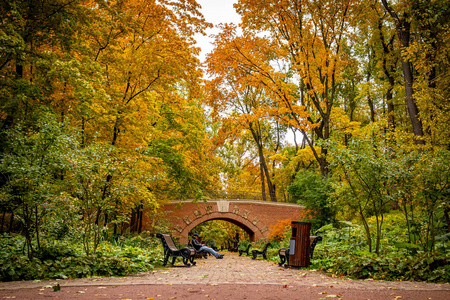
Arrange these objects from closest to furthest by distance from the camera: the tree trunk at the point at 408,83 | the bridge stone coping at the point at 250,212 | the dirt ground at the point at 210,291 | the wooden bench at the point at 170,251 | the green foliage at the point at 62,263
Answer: the dirt ground at the point at 210,291, the green foliage at the point at 62,263, the wooden bench at the point at 170,251, the tree trunk at the point at 408,83, the bridge stone coping at the point at 250,212

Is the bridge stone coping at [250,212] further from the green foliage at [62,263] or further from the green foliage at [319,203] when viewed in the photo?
the green foliage at [62,263]

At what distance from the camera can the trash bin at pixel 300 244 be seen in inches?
323

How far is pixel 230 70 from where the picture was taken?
41.9ft

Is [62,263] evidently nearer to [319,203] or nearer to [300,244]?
[300,244]

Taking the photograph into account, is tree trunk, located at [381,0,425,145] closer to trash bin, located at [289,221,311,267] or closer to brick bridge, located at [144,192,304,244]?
trash bin, located at [289,221,311,267]

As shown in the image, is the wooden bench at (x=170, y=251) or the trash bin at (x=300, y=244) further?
the wooden bench at (x=170, y=251)

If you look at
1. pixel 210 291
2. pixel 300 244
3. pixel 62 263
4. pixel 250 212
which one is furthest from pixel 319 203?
pixel 250 212

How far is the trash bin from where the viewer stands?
8195mm

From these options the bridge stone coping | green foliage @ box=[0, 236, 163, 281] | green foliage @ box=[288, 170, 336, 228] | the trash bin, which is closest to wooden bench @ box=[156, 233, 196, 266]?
green foliage @ box=[0, 236, 163, 281]

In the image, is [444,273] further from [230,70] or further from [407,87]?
[230,70]

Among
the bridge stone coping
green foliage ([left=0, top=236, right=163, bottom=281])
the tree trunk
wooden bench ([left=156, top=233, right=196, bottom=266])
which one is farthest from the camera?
the bridge stone coping

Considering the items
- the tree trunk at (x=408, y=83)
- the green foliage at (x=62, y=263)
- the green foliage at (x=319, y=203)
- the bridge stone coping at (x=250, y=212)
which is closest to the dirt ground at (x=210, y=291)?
the green foliage at (x=62, y=263)

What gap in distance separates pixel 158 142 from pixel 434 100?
10949 mm

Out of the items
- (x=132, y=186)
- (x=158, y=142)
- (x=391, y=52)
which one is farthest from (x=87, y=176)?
(x=391, y=52)
